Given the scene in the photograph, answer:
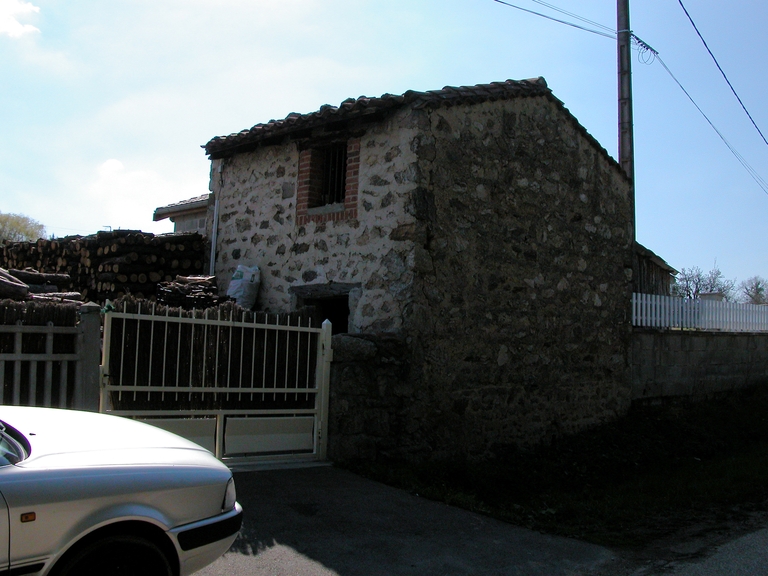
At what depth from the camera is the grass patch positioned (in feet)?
22.9

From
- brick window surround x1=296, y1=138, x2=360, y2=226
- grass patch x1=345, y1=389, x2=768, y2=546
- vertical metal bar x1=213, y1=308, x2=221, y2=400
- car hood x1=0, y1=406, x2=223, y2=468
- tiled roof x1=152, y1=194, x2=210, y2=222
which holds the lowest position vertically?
grass patch x1=345, y1=389, x2=768, y2=546

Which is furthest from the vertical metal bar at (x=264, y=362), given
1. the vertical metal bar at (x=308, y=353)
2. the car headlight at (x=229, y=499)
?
the car headlight at (x=229, y=499)

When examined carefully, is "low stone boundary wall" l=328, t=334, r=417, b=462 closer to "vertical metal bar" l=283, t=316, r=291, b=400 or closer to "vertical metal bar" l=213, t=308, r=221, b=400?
"vertical metal bar" l=283, t=316, r=291, b=400

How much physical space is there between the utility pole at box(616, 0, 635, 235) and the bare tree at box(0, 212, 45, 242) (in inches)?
1312

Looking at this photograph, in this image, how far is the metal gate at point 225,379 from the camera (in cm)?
635

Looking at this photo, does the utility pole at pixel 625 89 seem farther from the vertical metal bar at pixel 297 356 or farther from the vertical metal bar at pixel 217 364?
the vertical metal bar at pixel 217 364

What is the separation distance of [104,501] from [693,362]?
12330 millimetres

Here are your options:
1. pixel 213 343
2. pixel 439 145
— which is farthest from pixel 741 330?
pixel 213 343

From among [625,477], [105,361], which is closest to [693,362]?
[625,477]

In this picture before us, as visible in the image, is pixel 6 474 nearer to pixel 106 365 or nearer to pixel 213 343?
pixel 106 365

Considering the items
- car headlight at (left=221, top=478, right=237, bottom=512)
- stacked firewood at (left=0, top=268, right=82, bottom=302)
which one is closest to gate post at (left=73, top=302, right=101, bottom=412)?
stacked firewood at (left=0, top=268, right=82, bottom=302)

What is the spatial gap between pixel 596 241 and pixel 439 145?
3.89 meters

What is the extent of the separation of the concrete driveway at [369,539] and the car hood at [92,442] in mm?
1194

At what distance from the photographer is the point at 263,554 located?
15.9 feet
